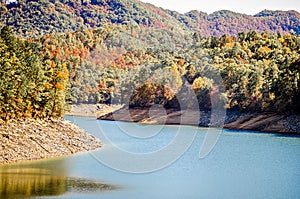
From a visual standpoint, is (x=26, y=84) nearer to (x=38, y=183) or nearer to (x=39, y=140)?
(x=39, y=140)

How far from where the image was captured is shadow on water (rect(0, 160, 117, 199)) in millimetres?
30050

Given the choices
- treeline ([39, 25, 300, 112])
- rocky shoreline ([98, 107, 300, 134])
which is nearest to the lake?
rocky shoreline ([98, 107, 300, 134])

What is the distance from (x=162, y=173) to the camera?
3831 centimetres

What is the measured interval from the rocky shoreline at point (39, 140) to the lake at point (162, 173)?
109 centimetres

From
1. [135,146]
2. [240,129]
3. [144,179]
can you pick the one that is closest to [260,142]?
[135,146]

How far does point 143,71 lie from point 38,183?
246 feet

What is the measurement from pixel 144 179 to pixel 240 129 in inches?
1817

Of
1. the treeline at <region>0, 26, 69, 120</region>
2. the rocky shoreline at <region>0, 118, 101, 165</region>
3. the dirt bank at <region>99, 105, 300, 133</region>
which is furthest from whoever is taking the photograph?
the dirt bank at <region>99, 105, 300, 133</region>

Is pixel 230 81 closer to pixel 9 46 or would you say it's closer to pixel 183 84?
pixel 183 84

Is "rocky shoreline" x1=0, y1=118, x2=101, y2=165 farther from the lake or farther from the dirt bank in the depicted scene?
the dirt bank

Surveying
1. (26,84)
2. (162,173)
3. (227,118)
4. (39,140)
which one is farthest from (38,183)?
(227,118)

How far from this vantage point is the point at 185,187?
33.0 m

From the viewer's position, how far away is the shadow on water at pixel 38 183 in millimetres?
30050

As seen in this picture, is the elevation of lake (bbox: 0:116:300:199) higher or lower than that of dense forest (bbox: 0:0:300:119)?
lower
